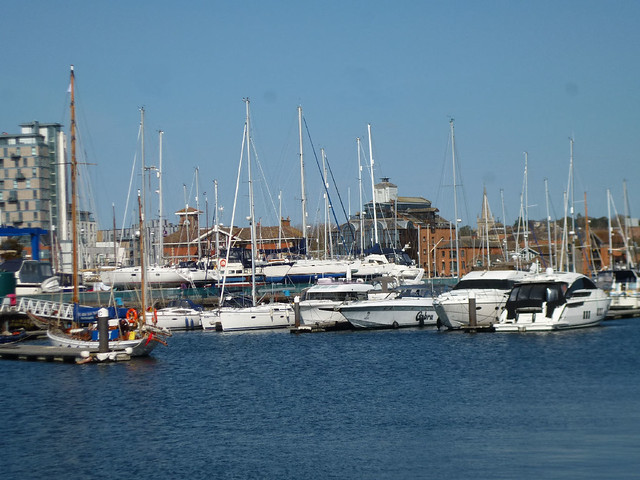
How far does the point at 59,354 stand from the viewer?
46000 mm

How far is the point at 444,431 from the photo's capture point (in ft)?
84.7

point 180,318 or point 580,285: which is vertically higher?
point 580,285

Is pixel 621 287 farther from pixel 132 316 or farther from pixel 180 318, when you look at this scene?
pixel 132 316

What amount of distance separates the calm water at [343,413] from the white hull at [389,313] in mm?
8947

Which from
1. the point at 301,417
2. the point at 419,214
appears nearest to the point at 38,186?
the point at 419,214

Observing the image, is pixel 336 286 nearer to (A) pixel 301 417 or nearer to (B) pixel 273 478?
(A) pixel 301 417

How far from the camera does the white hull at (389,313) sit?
5794 centimetres

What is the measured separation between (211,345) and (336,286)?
36.2 feet

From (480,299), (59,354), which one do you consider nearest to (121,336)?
(59,354)

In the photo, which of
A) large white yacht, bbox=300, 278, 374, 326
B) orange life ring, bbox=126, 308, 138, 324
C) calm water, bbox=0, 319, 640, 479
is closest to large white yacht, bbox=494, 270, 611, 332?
calm water, bbox=0, 319, 640, 479

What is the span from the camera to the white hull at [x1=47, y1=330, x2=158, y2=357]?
4413 cm

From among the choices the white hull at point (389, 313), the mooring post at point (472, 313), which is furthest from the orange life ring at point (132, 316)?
the mooring post at point (472, 313)

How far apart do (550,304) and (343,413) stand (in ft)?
77.4

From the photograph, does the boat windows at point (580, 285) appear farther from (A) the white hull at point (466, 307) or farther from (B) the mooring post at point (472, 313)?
(B) the mooring post at point (472, 313)
